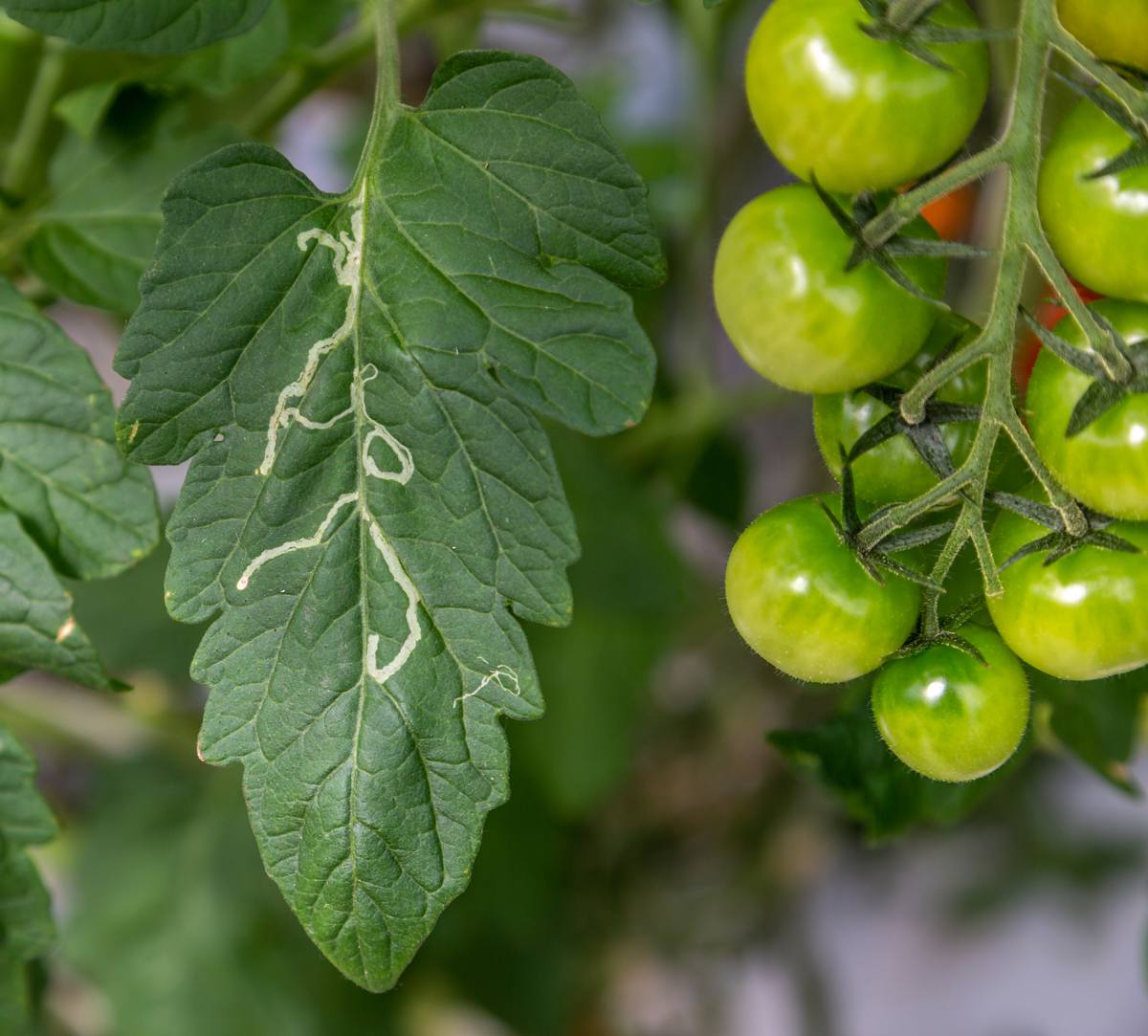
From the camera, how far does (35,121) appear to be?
660mm

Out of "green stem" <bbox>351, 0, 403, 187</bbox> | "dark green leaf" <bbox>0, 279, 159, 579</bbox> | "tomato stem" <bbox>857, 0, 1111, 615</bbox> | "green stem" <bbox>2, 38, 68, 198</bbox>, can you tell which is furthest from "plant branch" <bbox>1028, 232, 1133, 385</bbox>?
"green stem" <bbox>2, 38, 68, 198</bbox>

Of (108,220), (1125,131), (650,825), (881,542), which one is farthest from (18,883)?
(650,825)

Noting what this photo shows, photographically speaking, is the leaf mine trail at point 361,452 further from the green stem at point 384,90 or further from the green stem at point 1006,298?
the green stem at point 1006,298

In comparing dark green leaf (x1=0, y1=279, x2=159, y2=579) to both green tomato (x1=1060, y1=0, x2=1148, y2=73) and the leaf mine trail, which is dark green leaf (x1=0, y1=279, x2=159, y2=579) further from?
green tomato (x1=1060, y1=0, x2=1148, y2=73)

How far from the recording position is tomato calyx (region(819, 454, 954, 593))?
1.22ft

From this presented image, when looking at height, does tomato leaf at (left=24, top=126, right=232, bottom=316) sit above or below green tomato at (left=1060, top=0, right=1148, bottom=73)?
below

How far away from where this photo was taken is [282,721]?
435 mm

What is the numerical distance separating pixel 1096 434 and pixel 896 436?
0.21 ft

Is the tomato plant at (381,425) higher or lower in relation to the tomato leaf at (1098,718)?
higher

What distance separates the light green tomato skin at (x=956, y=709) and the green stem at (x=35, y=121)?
20.2 inches

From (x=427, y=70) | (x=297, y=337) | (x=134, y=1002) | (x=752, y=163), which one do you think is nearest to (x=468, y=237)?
(x=297, y=337)

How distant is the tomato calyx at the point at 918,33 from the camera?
1.15 ft

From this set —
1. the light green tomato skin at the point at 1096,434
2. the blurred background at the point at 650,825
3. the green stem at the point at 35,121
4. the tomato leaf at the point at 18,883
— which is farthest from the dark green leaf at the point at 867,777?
the green stem at the point at 35,121

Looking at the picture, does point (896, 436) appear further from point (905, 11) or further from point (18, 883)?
point (18, 883)
